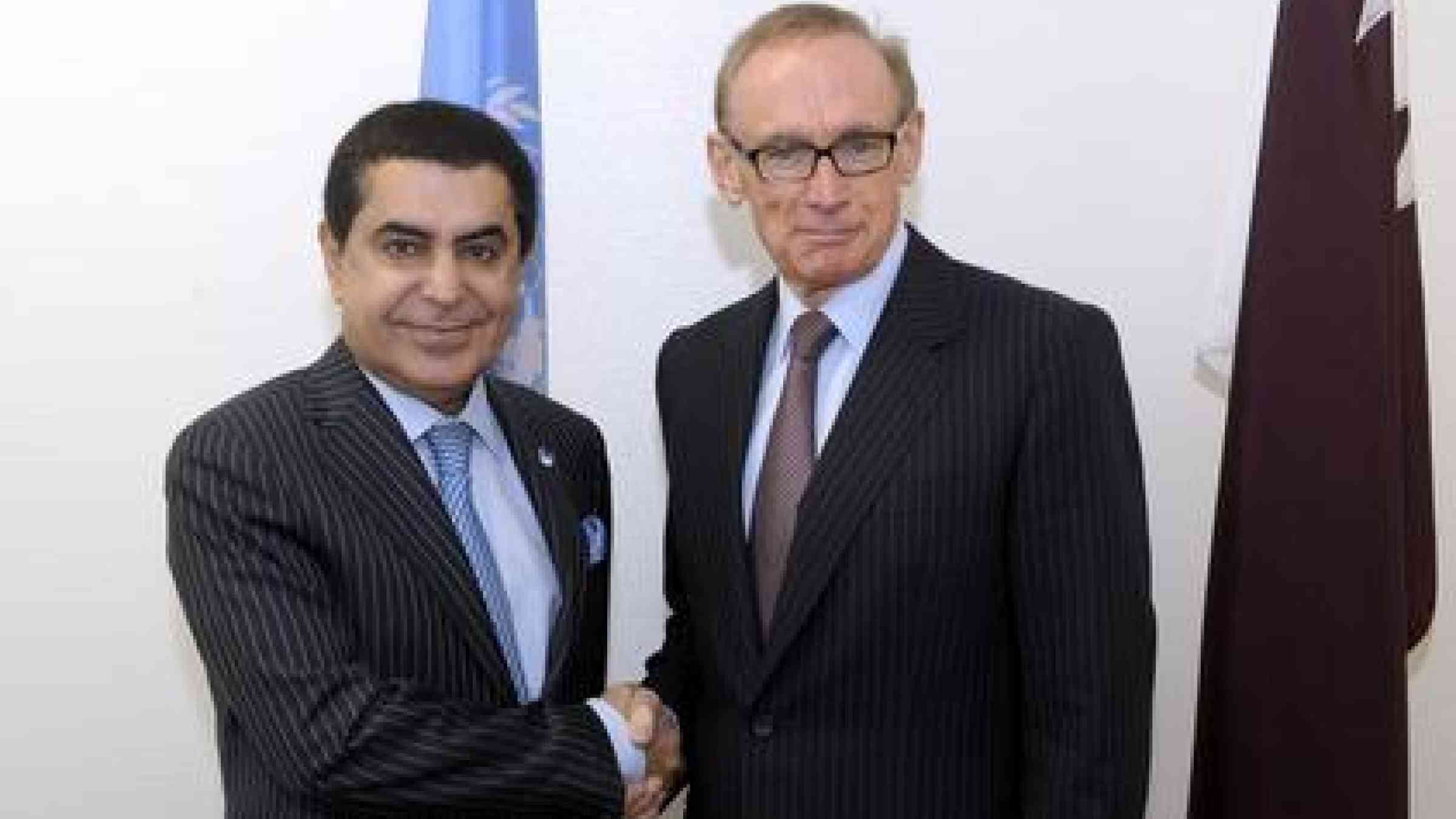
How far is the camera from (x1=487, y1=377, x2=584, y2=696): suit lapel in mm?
1808

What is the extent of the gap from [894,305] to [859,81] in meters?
0.29

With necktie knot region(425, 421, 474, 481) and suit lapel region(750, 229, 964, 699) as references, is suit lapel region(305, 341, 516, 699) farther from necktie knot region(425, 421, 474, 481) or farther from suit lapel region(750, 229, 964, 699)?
suit lapel region(750, 229, 964, 699)

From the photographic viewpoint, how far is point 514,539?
182 centimetres

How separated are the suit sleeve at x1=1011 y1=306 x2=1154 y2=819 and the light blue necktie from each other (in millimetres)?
640

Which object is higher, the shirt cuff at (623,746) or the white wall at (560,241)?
the white wall at (560,241)

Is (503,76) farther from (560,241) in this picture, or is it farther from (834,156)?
(834,156)

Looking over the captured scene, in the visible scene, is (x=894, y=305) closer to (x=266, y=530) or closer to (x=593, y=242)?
(x=266, y=530)

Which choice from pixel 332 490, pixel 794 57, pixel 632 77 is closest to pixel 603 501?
pixel 332 490

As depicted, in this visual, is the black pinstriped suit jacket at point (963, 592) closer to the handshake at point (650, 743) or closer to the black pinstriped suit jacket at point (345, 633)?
the handshake at point (650, 743)

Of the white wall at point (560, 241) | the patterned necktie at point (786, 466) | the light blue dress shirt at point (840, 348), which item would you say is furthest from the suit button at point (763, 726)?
the white wall at point (560, 241)

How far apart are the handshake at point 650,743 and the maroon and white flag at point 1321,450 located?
3.10ft

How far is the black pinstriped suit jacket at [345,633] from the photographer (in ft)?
5.15

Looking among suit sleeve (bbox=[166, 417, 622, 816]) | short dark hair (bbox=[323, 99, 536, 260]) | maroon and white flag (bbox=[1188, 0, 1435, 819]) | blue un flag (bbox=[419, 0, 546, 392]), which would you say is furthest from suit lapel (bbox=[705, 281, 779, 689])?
maroon and white flag (bbox=[1188, 0, 1435, 819])

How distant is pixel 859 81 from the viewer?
1757 millimetres
